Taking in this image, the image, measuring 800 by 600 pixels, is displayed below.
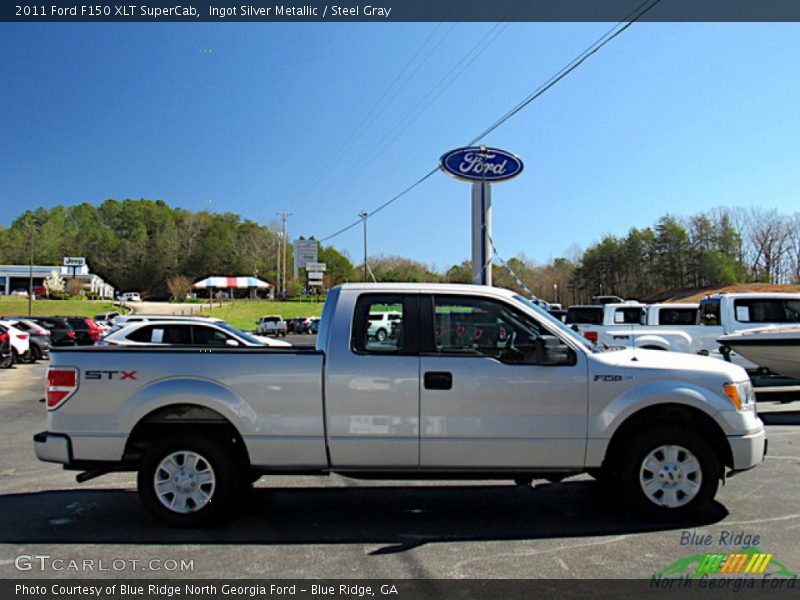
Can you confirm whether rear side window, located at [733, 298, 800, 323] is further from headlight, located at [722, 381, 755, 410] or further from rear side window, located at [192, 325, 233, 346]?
rear side window, located at [192, 325, 233, 346]

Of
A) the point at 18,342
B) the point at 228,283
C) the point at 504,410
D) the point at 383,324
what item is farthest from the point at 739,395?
the point at 228,283

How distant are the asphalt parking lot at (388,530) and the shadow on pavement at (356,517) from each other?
0.02 m

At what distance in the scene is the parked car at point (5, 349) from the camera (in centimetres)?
1991

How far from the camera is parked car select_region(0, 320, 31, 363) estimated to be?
67.8 ft

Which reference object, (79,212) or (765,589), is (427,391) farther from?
(79,212)

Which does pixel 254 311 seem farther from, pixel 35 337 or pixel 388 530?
pixel 388 530

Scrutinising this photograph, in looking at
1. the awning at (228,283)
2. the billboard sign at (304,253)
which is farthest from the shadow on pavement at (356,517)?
the awning at (228,283)

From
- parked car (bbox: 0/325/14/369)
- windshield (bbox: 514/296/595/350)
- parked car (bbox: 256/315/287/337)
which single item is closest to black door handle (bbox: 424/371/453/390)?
windshield (bbox: 514/296/595/350)

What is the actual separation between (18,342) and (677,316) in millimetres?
20847

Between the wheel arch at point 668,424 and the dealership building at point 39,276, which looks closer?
the wheel arch at point 668,424

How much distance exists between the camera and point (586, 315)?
17094 millimetres

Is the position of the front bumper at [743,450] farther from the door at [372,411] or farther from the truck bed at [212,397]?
the truck bed at [212,397]

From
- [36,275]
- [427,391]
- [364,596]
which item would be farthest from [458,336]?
[36,275]

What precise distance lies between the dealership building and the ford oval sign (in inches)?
4077
